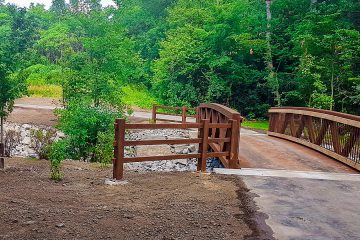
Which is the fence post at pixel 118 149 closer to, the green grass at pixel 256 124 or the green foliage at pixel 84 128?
the green foliage at pixel 84 128

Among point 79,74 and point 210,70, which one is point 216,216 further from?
point 210,70

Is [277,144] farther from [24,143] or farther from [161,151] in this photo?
[24,143]

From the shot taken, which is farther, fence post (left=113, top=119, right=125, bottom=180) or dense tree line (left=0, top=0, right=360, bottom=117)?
dense tree line (left=0, top=0, right=360, bottom=117)

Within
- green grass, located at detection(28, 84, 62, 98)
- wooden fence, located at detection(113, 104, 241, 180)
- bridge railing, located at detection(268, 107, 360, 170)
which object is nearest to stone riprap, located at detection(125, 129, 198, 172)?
wooden fence, located at detection(113, 104, 241, 180)

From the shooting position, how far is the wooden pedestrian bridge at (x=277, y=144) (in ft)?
24.3

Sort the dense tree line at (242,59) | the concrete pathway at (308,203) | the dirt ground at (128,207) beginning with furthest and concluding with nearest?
the dense tree line at (242,59) < the concrete pathway at (308,203) < the dirt ground at (128,207)

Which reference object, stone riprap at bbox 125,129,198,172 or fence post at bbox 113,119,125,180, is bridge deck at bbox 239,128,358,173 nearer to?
stone riprap at bbox 125,129,198,172

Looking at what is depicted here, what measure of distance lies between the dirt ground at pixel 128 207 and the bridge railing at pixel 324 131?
353 cm

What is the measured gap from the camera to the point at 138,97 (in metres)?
32.2

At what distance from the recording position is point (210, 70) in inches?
1037

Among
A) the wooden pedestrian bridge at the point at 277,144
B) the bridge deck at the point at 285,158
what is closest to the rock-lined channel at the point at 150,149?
the bridge deck at the point at 285,158

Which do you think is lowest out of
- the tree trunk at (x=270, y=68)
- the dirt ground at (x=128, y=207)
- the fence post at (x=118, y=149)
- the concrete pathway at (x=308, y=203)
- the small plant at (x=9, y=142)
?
the small plant at (x=9, y=142)

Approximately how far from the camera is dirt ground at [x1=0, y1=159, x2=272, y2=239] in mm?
4402

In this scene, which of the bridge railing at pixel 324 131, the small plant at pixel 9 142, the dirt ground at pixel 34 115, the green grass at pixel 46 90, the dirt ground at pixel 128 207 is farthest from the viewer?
the green grass at pixel 46 90
